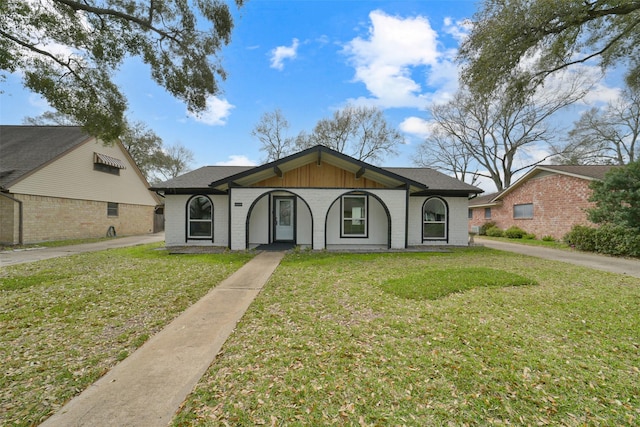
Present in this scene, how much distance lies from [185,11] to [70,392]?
11882mm

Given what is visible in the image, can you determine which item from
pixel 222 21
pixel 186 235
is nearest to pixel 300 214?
pixel 186 235

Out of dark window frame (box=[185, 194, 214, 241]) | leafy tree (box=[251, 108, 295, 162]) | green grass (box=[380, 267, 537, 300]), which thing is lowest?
green grass (box=[380, 267, 537, 300])

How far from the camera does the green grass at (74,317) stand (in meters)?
2.49

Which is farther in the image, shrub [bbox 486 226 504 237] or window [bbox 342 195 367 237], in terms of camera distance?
shrub [bbox 486 226 504 237]

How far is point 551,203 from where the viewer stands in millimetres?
15008

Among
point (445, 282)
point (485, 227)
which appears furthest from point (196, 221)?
point (485, 227)

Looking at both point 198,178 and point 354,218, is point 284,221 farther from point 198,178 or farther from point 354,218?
point 198,178

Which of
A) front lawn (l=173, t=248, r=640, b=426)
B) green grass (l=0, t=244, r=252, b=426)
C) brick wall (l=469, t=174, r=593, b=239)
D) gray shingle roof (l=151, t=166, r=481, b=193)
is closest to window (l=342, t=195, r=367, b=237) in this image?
gray shingle roof (l=151, t=166, r=481, b=193)

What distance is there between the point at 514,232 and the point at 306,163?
14.6 m

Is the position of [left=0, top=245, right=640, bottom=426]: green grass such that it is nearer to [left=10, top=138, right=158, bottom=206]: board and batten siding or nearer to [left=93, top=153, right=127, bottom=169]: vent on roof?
[left=10, top=138, right=158, bottom=206]: board and batten siding

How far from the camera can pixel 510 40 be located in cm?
823

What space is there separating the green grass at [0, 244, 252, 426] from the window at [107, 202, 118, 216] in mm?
11235

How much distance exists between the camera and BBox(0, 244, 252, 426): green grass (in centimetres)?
249

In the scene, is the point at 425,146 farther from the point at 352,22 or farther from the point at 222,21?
the point at 222,21
